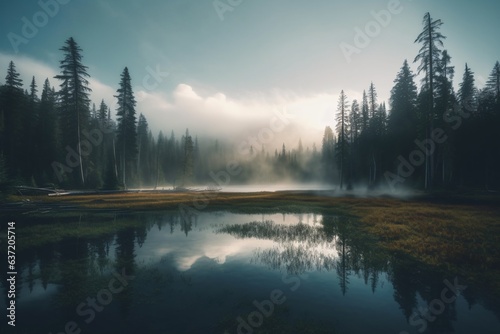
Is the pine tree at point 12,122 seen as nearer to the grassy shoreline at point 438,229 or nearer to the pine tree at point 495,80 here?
the grassy shoreline at point 438,229

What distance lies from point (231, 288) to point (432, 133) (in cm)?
3558

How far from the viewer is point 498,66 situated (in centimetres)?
5009

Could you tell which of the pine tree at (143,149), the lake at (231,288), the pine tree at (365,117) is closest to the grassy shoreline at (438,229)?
the lake at (231,288)

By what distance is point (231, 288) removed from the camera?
871 centimetres

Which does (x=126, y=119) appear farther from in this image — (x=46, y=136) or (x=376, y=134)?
(x=376, y=134)

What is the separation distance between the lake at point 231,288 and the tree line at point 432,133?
94.1 ft

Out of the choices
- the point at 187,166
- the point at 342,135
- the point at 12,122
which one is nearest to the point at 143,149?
the point at 187,166

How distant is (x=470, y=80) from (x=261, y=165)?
107 m

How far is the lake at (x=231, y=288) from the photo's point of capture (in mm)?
6426

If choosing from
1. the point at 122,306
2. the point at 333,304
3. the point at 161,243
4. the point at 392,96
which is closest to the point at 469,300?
the point at 333,304

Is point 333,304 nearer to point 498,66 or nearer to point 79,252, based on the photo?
point 79,252

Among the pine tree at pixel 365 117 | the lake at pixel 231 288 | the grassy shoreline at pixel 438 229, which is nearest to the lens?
the lake at pixel 231 288

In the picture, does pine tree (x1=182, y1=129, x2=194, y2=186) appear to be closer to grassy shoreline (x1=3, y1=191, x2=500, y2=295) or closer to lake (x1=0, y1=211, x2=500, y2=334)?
grassy shoreline (x1=3, y1=191, x2=500, y2=295)

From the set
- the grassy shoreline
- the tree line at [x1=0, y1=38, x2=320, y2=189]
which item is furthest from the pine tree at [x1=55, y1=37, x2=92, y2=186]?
the grassy shoreline
